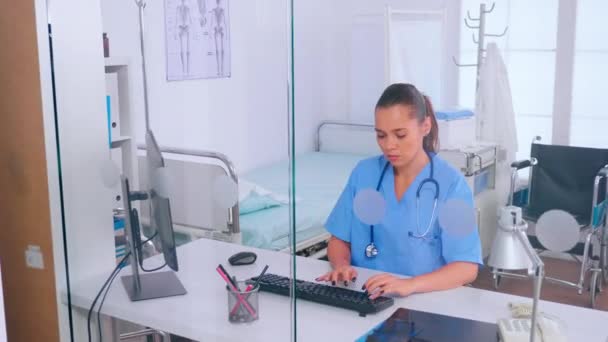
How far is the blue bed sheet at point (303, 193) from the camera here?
172 cm

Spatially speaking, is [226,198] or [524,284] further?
[226,198]

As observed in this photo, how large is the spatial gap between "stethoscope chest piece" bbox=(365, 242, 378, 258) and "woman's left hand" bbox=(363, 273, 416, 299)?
9 centimetres

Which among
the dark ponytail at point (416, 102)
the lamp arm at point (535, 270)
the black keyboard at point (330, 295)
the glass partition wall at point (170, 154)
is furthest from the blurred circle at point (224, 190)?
the lamp arm at point (535, 270)

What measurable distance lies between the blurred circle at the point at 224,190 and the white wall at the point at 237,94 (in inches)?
2.5

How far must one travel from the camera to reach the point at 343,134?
5.37 ft

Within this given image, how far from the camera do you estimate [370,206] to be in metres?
1.58

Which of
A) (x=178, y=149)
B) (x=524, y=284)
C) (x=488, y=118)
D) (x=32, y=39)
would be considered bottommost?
(x=524, y=284)

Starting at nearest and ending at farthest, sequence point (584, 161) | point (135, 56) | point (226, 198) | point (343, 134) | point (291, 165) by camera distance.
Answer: point (584, 161), point (291, 165), point (343, 134), point (226, 198), point (135, 56)

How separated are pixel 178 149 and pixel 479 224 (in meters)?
0.88

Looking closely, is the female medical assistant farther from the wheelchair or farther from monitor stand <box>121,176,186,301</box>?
monitor stand <box>121,176,186,301</box>

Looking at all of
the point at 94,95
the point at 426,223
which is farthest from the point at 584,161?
the point at 94,95

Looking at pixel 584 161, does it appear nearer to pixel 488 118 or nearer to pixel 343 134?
pixel 488 118

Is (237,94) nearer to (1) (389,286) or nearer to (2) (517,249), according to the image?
(1) (389,286)

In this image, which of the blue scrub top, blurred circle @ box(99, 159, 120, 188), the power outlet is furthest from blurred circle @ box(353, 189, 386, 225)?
the power outlet
